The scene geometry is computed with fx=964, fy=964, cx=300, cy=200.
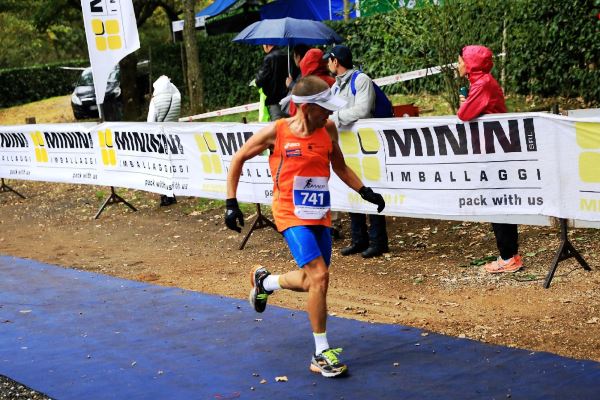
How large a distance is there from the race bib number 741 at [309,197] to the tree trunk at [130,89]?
20371 mm

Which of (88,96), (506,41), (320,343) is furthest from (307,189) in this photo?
(88,96)

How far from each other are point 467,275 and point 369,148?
1688mm

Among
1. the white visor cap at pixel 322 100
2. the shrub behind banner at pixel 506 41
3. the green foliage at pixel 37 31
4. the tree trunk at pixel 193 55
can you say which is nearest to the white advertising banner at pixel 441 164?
the white visor cap at pixel 322 100

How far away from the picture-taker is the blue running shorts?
643 cm

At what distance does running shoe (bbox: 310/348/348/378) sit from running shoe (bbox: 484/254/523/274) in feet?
10.4

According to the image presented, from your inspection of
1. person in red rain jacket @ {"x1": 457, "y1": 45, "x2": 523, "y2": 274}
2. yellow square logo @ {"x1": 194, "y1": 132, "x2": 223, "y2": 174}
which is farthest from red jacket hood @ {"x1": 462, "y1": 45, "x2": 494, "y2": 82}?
yellow square logo @ {"x1": 194, "y1": 132, "x2": 223, "y2": 174}

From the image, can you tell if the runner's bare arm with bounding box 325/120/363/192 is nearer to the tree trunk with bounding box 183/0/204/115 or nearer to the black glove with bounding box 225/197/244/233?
the black glove with bounding box 225/197/244/233

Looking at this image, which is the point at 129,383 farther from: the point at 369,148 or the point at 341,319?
the point at 369,148

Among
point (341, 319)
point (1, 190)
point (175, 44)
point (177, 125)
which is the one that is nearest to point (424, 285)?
point (341, 319)

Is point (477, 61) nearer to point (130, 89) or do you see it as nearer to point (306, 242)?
point (306, 242)

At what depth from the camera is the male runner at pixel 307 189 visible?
6379mm

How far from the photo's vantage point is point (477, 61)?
8734 millimetres

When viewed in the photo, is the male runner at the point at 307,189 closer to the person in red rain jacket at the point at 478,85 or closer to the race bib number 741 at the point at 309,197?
the race bib number 741 at the point at 309,197

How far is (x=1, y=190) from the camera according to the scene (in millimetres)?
18703
